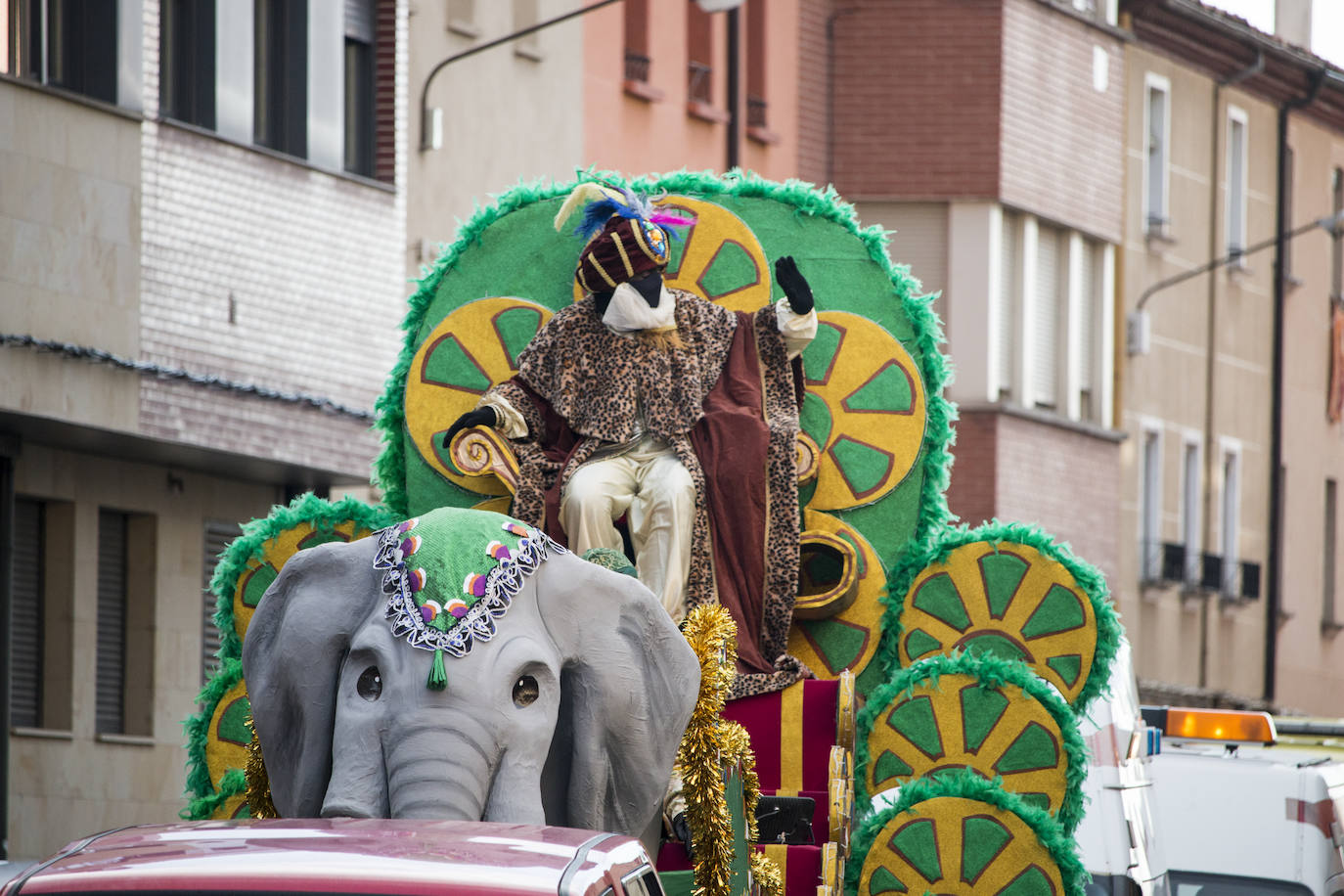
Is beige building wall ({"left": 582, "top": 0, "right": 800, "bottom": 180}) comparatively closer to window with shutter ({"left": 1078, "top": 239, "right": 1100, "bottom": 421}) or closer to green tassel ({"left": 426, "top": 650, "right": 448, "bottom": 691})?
window with shutter ({"left": 1078, "top": 239, "right": 1100, "bottom": 421})

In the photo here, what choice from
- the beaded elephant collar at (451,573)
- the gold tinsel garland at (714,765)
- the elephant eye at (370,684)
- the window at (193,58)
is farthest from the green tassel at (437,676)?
the window at (193,58)

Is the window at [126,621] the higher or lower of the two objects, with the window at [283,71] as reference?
lower

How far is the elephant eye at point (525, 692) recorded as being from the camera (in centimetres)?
763

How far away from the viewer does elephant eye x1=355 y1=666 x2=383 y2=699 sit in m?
7.60

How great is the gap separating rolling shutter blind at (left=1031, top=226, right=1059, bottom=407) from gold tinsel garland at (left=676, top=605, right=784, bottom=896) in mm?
22723

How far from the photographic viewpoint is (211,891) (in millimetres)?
5668

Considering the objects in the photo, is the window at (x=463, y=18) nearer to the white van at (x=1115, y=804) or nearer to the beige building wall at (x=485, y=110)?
the beige building wall at (x=485, y=110)

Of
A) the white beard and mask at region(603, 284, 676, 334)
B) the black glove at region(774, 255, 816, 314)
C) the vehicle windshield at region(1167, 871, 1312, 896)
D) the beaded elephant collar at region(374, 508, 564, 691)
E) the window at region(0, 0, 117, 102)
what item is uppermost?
the window at region(0, 0, 117, 102)

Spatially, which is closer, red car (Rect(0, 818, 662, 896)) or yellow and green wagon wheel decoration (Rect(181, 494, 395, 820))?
red car (Rect(0, 818, 662, 896))

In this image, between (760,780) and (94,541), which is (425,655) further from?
(94,541)

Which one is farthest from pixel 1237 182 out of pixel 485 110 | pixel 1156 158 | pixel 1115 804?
pixel 1115 804

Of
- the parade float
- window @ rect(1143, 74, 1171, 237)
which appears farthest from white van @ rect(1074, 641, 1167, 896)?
window @ rect(1143, 74, 1171, 237)

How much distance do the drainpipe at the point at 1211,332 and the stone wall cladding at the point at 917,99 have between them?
7.05 m

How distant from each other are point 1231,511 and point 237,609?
94.6ft
